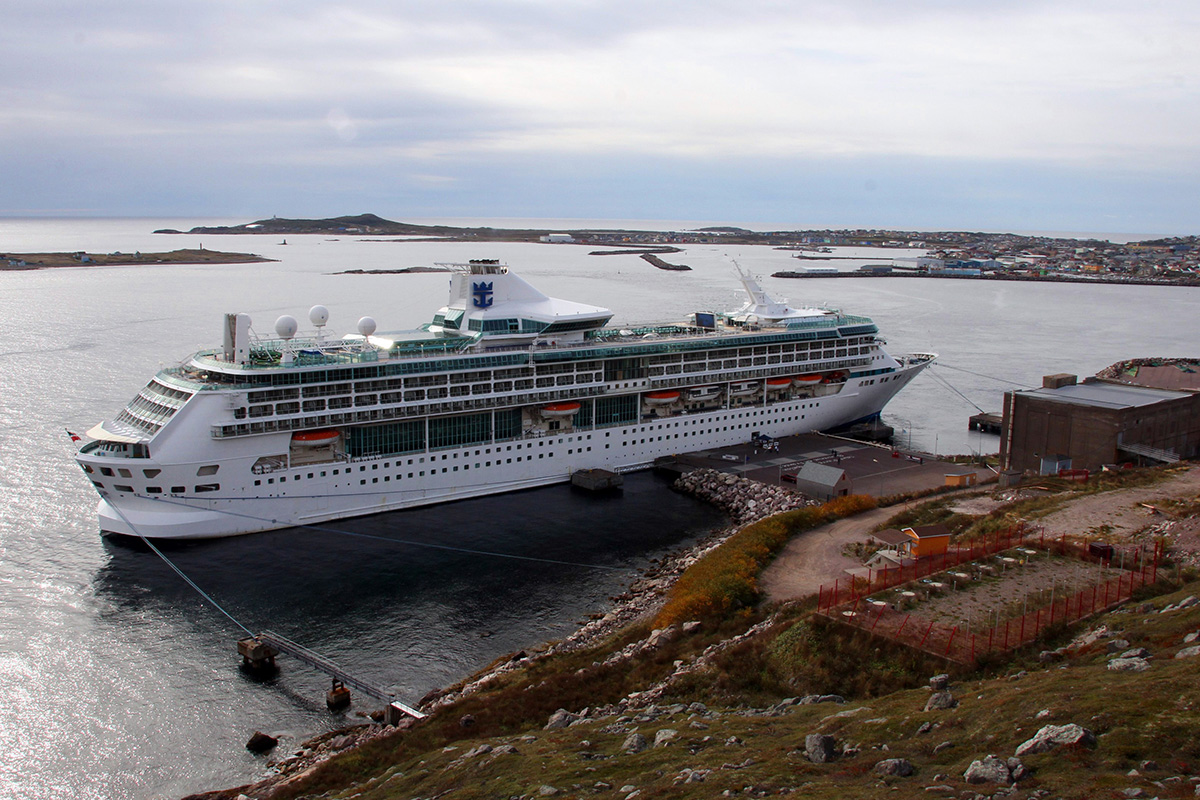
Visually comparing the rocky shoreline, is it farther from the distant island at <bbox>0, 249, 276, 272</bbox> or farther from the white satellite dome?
the distant island at <bbox>0, 249, 276, 272</bbox>

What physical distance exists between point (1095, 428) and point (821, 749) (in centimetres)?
2957

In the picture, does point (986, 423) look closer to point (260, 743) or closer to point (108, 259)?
point (260, 743)

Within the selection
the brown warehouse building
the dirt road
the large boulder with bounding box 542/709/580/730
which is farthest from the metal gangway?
the brown warehouse building

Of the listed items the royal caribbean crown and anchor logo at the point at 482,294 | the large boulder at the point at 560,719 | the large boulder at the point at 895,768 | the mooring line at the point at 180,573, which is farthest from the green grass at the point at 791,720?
the royal caribbean crown and anchor logo at the point at 482,294

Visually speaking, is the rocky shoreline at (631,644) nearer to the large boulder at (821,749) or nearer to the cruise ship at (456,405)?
the large boulder at (821,749)

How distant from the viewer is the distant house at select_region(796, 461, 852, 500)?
36.6 metres

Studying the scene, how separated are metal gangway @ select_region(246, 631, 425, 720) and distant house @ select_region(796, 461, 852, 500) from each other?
67.7 feet

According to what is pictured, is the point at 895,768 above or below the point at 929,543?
above

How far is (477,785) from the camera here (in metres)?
14.7

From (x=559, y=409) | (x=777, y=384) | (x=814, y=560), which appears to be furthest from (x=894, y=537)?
(x=777, y=384)

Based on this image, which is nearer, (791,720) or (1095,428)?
(791,720)

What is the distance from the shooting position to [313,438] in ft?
116

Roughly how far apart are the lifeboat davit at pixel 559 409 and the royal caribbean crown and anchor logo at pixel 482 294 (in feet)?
18.8

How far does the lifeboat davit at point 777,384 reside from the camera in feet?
157
